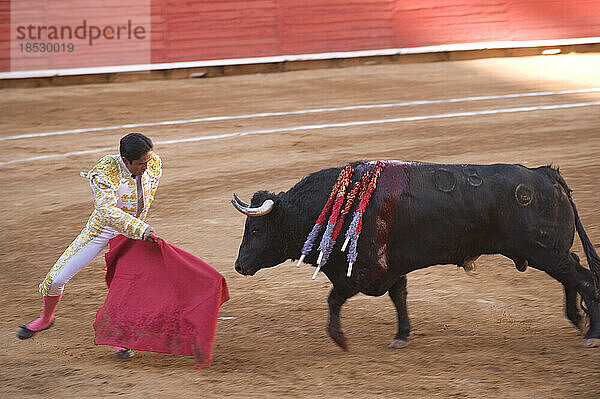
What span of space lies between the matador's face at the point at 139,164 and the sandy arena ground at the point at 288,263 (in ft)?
2.75

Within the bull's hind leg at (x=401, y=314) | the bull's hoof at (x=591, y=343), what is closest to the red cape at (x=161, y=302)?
the bull's hind leg at (x=401, y=314)

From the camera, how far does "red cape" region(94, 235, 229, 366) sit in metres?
3.76

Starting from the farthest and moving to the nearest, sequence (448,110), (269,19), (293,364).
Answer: (269,19)
(448,110)
(293,364)

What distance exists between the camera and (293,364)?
378cm

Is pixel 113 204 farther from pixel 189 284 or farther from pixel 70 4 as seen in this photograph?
pixel 70 4

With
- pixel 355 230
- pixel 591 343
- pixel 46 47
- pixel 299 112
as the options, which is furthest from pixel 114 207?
pixel 46 47

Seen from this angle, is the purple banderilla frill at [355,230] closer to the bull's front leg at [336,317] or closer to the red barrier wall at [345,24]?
the bull's front leg at [336,317]

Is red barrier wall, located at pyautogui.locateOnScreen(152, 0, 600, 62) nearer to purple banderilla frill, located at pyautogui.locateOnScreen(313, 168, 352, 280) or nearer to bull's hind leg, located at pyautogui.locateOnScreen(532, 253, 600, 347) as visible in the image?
purple banderilla frill, located at pyautogui.locateOnScreen(313, 168, 352, 280)

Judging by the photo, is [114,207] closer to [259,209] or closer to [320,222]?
[259,209]

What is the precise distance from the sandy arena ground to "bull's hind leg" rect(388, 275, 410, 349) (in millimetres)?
59

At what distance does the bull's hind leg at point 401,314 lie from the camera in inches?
155

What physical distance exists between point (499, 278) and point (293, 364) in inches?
62.9

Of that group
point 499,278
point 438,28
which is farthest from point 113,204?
point 438,28

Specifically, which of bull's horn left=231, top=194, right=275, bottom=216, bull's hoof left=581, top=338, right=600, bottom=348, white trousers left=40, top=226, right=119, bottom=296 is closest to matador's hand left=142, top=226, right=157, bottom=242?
white trousers left=40, top=226, right=119, bottom=296
